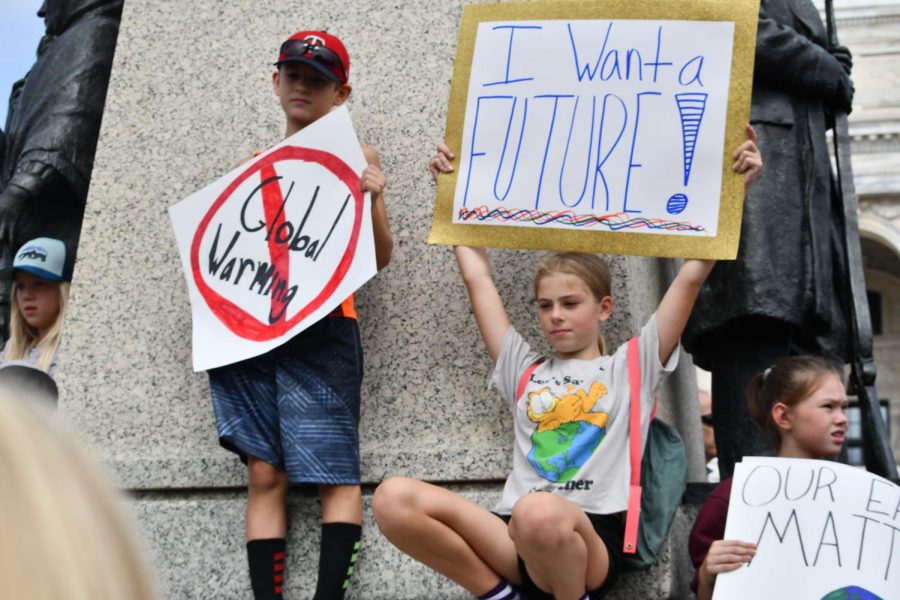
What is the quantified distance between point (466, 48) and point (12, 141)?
2.43 metres

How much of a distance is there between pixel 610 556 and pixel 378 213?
41.5 inches

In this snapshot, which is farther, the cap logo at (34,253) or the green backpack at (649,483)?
the cap logo at (34,253)

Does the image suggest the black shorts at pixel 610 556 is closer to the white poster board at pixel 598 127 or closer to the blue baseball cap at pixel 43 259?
the white poster board at pixel 598 127

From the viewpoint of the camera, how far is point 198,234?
331 cm

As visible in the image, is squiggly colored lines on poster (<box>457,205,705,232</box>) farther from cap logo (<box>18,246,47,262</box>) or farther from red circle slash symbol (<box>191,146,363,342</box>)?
cap logo (<box>18,246,47,262</box>)

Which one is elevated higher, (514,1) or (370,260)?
(514,1)

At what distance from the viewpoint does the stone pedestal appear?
10.4 feet

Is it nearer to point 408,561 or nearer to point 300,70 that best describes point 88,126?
point 300,70

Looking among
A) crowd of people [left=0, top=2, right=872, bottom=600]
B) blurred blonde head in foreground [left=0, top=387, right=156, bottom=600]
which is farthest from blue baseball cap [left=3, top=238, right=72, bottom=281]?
blurred blonde head in foreground [left=0, top=387, right=156, bottom=600]

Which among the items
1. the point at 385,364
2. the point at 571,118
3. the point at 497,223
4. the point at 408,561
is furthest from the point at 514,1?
the point at 408,561

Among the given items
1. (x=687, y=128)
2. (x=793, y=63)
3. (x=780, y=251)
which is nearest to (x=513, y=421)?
(x=687, y=128)

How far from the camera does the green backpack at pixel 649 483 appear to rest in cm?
272

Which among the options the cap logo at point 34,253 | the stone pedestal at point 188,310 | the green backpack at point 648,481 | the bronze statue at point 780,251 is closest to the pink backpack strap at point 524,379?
the green backpack at point 648,481

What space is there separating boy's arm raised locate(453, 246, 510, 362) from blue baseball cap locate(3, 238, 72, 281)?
168cm
